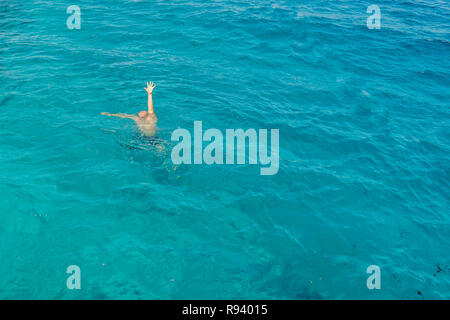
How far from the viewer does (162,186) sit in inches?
535

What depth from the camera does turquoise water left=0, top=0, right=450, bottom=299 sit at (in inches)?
426

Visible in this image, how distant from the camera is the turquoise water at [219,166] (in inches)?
426

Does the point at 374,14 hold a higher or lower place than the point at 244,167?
higher

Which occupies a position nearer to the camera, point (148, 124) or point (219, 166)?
point (219, 166)

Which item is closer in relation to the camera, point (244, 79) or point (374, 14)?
point (244, 79)

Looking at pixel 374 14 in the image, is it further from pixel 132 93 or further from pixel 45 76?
pixel 45 76

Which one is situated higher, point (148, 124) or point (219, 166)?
point (148, 124)

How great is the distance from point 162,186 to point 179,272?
3871mm

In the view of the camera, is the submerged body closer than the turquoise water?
No

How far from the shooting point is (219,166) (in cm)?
1472

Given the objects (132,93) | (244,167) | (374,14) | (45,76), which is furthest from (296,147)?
(374,14)

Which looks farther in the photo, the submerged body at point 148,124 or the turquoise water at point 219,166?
the submerged body at point 148,124
